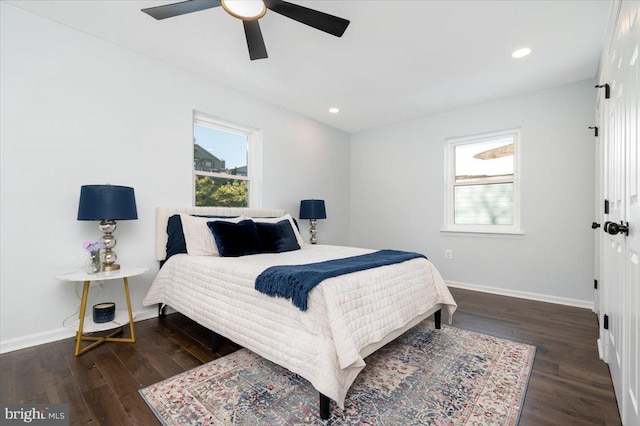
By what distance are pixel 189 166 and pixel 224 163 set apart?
0.52 meters

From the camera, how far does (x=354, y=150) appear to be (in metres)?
5.31

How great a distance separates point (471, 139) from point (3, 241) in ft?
16.4

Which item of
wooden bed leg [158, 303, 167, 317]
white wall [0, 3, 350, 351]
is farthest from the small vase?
wooden bed leg [158, 303, 167, 317]

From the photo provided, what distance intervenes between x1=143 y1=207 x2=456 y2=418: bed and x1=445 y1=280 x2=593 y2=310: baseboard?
1.75 metres

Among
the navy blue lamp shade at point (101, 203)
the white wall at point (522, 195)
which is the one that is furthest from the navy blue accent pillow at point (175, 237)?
the white wall at point (522, 195)

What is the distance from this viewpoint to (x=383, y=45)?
260 centimetres

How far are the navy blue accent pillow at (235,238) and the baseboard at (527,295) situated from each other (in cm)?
290

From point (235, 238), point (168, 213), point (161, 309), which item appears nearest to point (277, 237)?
point (235, 238)

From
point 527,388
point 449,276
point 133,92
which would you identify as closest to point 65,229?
point 133,92

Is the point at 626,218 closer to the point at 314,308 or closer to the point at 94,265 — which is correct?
the point at 314,308

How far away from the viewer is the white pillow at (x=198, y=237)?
106 inches

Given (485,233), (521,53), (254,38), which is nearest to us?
(254,38)

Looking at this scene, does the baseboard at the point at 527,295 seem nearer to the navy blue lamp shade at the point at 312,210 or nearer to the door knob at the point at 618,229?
the navy blue lamp shade at the point at 312,210

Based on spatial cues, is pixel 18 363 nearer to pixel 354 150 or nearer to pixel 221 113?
pixel 221 113
